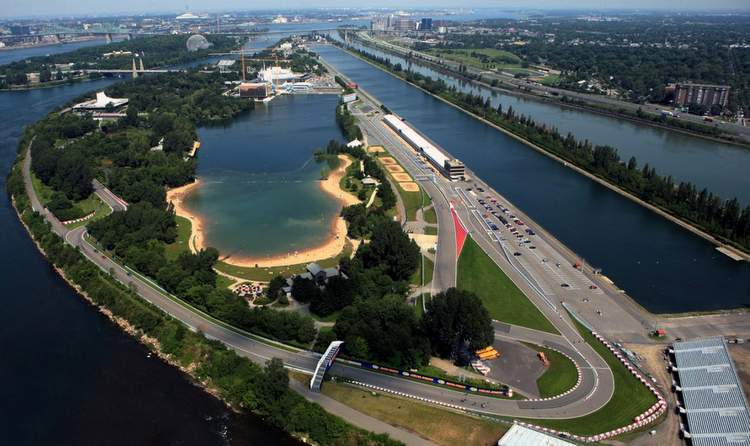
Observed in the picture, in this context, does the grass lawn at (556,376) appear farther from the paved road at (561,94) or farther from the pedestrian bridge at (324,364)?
the paved road at (561,94)

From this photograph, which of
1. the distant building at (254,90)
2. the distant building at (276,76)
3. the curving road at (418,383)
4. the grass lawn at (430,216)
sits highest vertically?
the distant building at (276,76)

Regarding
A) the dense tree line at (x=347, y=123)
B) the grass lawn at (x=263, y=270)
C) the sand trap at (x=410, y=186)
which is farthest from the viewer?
the dense tree line at (x=347, y=123)

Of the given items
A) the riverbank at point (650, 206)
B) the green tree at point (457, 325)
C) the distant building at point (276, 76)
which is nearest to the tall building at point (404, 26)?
the distant building at point (276, 76)

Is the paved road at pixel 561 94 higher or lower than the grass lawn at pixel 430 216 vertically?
higher

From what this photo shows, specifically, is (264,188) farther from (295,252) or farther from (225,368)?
(225,368)

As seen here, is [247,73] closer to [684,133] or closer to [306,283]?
[684,133]

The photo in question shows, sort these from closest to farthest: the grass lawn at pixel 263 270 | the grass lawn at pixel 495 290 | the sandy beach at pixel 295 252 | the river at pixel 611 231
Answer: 1. the grass lawn at pixel 495 290
2. the river at pixel 611 231
3. the grass lawn at pixel 263 270
4. the sandy beach at pixel 295 252

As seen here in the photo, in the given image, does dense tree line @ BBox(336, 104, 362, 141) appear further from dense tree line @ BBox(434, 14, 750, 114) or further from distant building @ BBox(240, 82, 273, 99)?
dense tree line @ BBox(434, 14, 750, 114)
